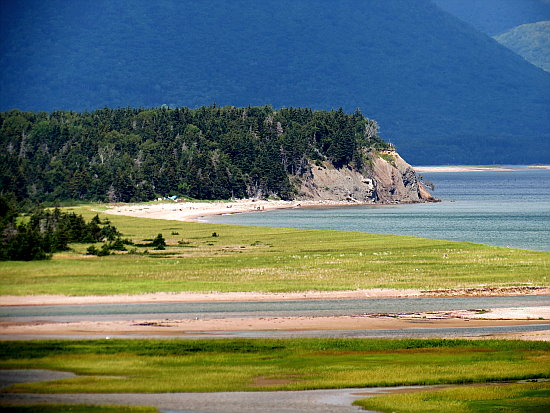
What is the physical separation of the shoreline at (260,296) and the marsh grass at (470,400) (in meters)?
23.2

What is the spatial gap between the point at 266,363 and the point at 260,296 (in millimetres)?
19525

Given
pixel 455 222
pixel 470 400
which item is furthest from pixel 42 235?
pixel 455 222

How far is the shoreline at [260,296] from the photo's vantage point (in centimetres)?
5450

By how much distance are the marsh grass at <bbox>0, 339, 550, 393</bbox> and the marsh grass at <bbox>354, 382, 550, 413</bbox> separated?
1.81m

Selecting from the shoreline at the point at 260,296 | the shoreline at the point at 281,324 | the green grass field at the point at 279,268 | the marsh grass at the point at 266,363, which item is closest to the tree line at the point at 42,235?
the green grass field at the point at 279,268

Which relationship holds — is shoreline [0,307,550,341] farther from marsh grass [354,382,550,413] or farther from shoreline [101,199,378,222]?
shoreline [101,199,378,222]

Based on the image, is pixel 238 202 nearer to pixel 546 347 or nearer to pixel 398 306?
pixel 398 306

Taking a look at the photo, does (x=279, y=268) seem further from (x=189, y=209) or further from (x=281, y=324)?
(x=189, y=209)

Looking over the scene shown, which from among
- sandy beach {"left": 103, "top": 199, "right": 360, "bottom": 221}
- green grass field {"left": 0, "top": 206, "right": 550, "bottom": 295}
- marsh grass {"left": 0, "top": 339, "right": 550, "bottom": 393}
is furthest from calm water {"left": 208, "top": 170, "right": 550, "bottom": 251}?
marsh grass {"left": 0, "top": 339, "right": 550, "bottom": 393}

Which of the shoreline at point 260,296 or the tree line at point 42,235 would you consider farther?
the tree line at point 42,235

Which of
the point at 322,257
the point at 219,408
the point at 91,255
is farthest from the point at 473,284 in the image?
the point at 219,408

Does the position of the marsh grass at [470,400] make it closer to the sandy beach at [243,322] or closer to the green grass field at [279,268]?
the sandy beach at [243,322]

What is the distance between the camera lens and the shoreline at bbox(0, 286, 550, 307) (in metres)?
54.5

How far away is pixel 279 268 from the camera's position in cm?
Result: 7162
